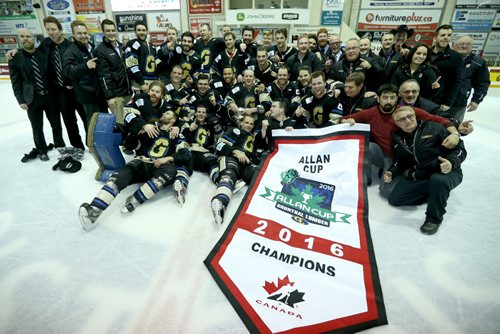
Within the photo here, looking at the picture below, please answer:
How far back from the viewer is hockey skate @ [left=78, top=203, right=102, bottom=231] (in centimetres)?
202

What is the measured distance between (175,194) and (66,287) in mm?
1043

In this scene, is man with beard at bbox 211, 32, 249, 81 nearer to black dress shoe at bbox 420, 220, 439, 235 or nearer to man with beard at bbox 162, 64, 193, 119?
man with beard at bbox 162, 64, 193, 119

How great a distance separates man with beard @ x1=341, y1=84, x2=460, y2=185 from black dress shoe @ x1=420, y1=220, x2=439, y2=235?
634mm

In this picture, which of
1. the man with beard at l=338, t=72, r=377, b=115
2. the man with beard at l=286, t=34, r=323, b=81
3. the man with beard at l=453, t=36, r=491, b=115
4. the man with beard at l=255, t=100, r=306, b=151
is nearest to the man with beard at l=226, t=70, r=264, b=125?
the man with beard at l=255, t=100, r=306, b=151

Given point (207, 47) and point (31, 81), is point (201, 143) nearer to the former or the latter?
point (207, 47)

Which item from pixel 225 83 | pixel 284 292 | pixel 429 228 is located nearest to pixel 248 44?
pixel 225 83

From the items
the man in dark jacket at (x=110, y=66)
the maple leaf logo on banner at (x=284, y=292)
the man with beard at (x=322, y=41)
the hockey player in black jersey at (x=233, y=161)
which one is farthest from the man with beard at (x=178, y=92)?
the maple leaf logo on banner at (x=284, y=292)

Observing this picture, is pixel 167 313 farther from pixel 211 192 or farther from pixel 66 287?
pixel 211 192

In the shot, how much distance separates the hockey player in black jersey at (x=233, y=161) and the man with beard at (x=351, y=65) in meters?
1.49

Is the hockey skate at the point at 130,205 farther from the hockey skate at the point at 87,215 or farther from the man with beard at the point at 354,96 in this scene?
the man with beard at the point at 354,96

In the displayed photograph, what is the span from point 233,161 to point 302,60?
7.15 ft

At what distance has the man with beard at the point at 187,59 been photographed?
13.4 ft

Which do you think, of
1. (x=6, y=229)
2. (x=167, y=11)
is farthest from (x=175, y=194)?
(x=167, y=11)

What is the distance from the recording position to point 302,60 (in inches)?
152
